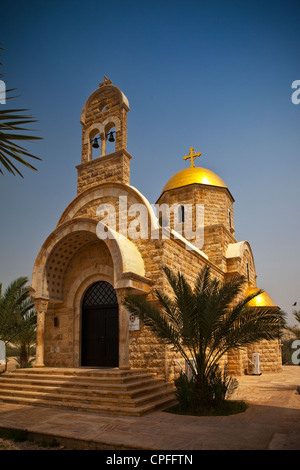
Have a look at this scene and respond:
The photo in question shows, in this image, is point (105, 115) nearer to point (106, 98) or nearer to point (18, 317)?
point (106, 98)

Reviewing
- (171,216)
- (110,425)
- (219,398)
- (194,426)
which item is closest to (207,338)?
(219,398)

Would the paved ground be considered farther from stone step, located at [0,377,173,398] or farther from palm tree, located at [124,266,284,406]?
palm tree, located at [124,266,284,406]

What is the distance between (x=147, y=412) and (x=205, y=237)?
10.1 meters

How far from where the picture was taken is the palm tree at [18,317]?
14.2 m

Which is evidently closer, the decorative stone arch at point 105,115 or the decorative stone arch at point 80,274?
the decorative stone arch at point 80,274

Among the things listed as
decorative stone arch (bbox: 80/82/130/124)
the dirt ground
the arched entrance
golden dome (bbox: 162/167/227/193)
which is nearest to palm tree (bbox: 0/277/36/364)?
the arched entrance

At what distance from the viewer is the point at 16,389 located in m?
9.26

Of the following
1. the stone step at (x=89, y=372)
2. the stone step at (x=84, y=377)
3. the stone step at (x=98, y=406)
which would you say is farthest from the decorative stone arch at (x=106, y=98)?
the stone step at (x=98, y=406)

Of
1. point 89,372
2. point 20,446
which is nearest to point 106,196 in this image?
point 89,372

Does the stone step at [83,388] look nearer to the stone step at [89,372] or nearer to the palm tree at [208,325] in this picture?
the stone step at [89,372]

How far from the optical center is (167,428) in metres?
5.78

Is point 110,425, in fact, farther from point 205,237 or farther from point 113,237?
point 205,237

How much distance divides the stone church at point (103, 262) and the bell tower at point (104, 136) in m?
0.03

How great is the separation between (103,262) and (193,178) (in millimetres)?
8584
